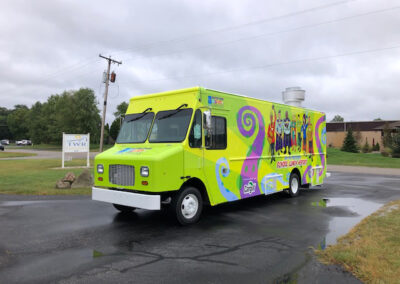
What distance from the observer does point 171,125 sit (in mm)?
7031

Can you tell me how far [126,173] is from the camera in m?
6.53

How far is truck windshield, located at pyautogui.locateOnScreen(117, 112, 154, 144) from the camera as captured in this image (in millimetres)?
7461

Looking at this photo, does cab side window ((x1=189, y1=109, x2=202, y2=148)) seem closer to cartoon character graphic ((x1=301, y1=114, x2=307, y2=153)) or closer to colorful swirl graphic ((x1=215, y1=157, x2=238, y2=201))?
colorful swirl graphic ((x1=215, y1=157, x2=238, y2=201))

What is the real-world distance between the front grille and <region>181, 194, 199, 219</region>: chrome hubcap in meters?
1.15

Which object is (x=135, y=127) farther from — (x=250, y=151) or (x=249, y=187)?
(x=249, y=187)

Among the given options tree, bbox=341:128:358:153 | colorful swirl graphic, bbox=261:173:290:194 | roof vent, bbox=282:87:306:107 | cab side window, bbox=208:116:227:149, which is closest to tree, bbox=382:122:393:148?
tree, bbox=341:128:358:153

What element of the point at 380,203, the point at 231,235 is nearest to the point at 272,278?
the point at 231,235

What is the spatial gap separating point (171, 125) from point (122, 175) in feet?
4.96

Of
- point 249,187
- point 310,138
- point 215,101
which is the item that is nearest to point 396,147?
point 310,138

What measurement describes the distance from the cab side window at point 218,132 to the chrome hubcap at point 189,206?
1235mm

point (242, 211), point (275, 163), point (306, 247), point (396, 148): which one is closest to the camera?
point (306, 247)

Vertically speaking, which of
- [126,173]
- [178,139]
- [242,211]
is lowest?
[242,211]

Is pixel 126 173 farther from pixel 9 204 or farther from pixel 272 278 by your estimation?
pixel 9 204

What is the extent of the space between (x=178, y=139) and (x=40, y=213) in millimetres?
4004
